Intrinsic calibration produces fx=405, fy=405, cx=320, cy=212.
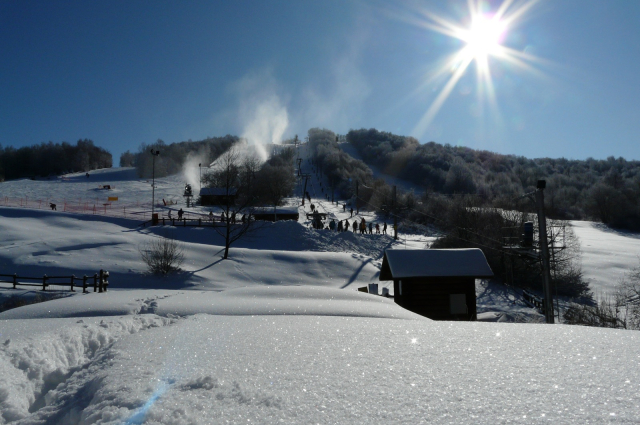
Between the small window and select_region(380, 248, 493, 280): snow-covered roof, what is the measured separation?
1.28 metres

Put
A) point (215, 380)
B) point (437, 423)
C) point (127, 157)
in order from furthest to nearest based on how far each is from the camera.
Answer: point (127, 157), point (215, 380), point (437, 423)

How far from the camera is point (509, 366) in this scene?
13.9 ft

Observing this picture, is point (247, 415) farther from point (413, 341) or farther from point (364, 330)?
point (364, 330)

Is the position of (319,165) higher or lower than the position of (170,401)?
higher

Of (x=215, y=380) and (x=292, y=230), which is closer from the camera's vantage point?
(x=215, y=380)

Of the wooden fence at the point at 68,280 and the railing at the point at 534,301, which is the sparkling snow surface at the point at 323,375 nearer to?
the wooden fence at the point at 68,280

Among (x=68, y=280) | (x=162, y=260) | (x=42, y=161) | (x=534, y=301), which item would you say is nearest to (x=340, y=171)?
(x=42, y=161)

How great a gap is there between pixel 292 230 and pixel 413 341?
128ft

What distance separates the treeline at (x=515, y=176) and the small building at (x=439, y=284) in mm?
32246

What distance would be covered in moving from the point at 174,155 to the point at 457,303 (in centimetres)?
12346

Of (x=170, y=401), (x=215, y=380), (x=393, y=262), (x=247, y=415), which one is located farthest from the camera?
(x=393, y=262)

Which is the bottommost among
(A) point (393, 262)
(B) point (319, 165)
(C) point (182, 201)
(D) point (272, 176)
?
(A) point (393, 262)

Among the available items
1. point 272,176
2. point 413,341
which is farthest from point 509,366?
point 272,176

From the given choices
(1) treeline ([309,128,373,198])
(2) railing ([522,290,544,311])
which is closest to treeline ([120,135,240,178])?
(1) treeline ([309,128,373,198])
